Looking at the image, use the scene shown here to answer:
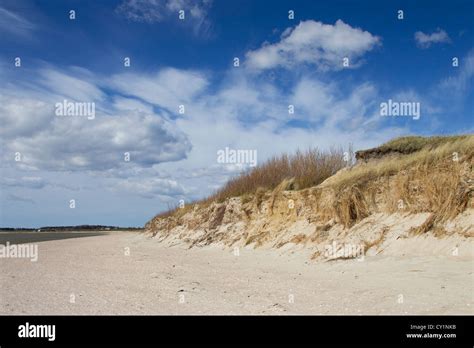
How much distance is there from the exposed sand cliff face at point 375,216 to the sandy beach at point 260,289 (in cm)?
71

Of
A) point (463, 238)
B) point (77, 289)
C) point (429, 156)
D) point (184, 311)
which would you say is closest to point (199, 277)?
point (77, 289)

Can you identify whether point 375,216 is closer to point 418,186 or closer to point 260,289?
point 418,186

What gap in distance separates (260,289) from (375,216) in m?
5.78

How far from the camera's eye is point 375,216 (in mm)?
12844

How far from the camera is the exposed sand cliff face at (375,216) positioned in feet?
33.1

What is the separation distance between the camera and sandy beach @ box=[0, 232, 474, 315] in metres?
6.64

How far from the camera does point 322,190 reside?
1585 cm

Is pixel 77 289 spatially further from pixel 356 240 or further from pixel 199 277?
pixel 356 240
